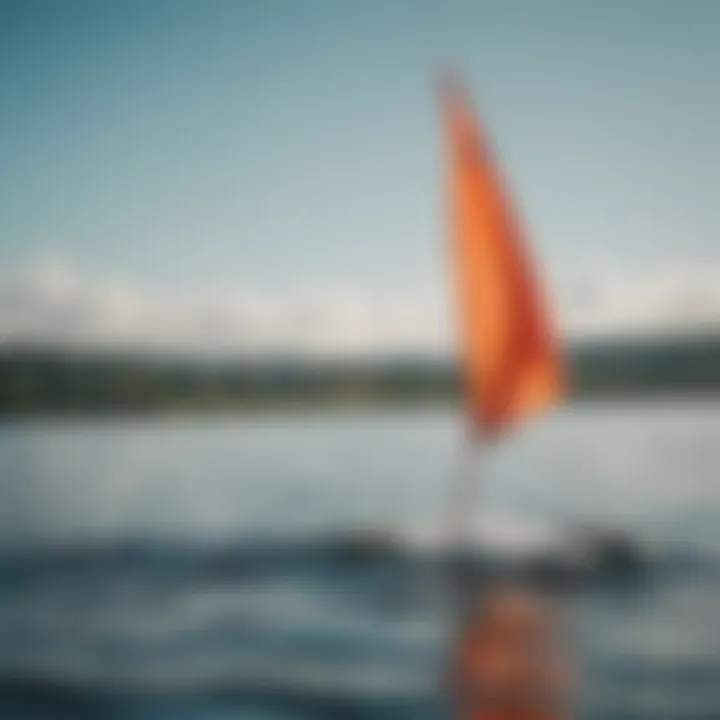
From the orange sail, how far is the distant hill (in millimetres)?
44

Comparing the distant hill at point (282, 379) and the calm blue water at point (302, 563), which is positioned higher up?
the distant hill at point (282, 379)

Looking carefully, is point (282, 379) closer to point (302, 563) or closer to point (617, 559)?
point (302, 563)

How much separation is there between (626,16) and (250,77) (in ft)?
1.95

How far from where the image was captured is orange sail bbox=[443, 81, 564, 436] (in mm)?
1569

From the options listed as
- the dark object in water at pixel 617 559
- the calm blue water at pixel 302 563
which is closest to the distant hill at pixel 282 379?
the calm blue water at pixel 302 563

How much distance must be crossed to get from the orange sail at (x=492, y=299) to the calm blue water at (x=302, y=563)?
56 millimetres

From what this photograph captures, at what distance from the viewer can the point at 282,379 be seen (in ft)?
5.39

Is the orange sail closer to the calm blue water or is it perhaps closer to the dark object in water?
the calm blue water

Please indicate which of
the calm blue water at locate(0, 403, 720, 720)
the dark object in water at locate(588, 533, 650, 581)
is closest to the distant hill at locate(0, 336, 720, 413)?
the calm blue water at locate(0, 403, 720, 720)

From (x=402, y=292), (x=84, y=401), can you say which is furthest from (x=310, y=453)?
(x=84, y=401)

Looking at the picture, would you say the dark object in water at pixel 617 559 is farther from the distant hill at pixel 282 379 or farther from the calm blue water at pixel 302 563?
the distant hill at pixel 282 379

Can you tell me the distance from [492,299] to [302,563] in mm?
499

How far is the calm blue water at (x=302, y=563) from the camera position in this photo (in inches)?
60.7

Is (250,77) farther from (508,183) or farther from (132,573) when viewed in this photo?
(132,573)
